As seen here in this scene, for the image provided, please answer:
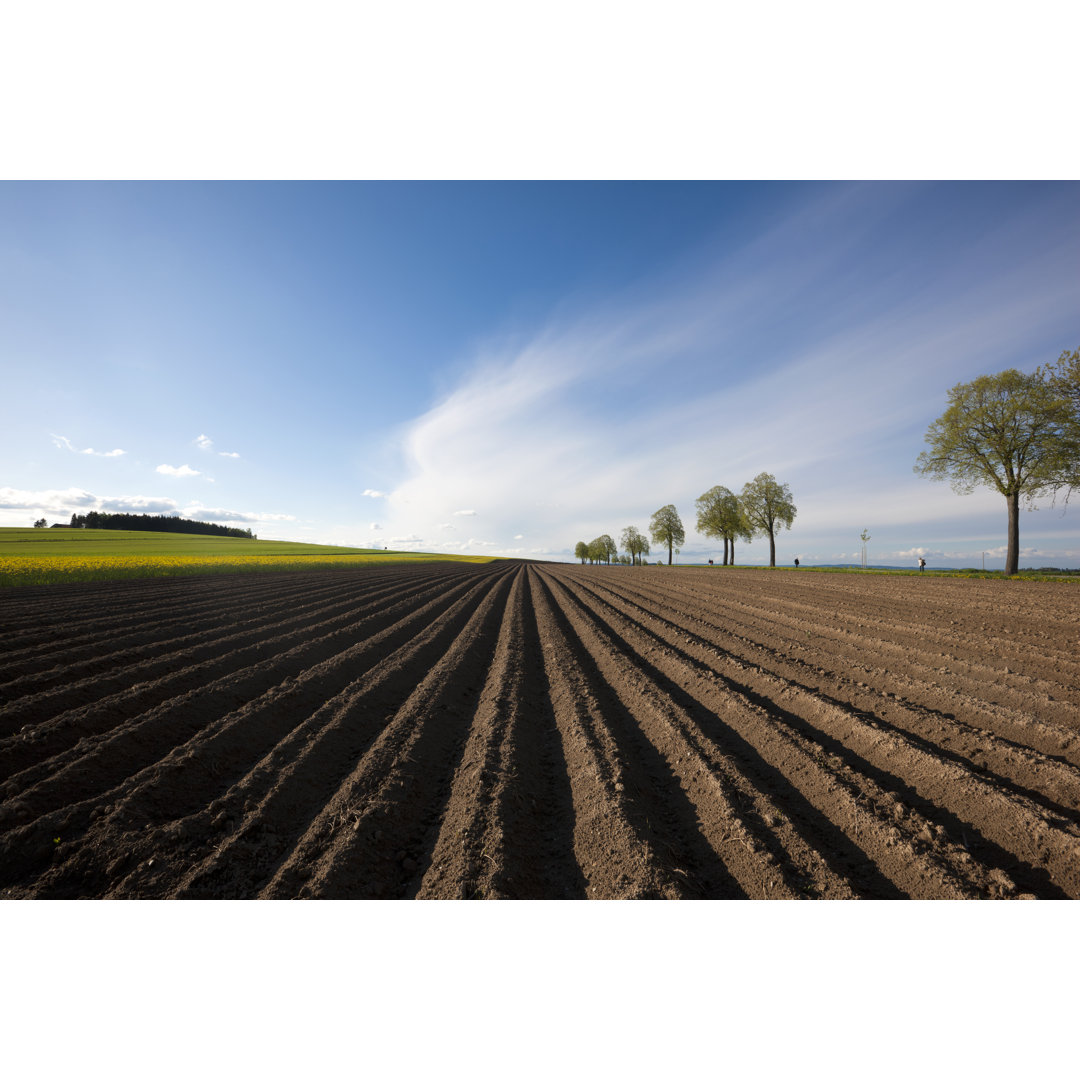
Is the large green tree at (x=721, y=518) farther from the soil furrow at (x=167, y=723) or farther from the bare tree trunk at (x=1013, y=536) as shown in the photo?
the soil furrow at (x=167, y=723)

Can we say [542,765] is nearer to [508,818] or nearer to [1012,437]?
[508,818]

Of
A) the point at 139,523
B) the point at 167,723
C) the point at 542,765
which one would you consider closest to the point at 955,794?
the point at 542,765

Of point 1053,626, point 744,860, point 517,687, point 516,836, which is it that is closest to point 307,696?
point 517,687

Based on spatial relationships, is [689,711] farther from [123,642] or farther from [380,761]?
[123,642]

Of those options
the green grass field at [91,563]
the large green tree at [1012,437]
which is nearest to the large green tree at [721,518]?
the large green tree at [1012,437]

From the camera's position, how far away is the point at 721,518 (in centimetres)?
4916

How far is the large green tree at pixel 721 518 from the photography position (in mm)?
48625

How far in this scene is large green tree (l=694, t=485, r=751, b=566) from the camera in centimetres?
4862

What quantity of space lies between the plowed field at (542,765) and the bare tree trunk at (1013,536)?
16391mm

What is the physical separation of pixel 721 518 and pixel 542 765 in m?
48.9

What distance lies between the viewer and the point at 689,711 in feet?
19.8

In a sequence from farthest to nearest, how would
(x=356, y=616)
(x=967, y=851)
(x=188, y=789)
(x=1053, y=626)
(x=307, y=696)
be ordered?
(x=356, y=616) → (x=1053, y=626) → (x=307, y=696) → (x=188, y=789) → (x=967, y=851)

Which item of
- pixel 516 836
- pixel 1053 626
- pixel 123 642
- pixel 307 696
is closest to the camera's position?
pixel 516 836

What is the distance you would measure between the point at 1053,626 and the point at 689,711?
942 cm
